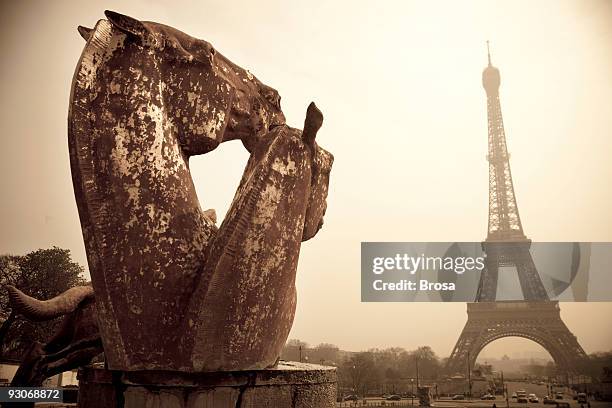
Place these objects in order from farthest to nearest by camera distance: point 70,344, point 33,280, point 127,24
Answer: point 33,280 < point 70,344 < point 127,24

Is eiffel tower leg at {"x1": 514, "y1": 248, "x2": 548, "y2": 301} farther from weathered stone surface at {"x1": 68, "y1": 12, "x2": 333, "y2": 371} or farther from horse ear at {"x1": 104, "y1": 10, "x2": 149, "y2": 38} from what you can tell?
horse ear at {"x1": 104, "y1": 10, "x2": 149, "y2": 38}

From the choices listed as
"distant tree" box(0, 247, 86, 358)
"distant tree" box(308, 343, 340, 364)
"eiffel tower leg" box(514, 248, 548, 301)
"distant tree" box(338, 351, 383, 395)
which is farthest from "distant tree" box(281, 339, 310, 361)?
"eiffel tower leg" box(514, 248, 548, 301)

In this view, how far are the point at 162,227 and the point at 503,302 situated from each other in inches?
793

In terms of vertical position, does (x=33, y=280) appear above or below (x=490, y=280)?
below

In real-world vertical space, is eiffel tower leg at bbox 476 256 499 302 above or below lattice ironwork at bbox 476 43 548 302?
below

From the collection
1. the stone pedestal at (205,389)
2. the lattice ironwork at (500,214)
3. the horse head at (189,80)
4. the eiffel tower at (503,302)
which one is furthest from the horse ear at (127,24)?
the lattice ironwork at (500,214)

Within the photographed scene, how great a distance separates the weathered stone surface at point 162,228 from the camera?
200cm

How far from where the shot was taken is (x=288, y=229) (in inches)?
87.8

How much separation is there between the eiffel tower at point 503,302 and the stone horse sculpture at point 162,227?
15.7 m

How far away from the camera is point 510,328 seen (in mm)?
19312

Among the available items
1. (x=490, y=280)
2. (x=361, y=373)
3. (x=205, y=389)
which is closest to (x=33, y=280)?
(x=361, y=373)

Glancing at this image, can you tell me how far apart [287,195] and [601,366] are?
49.0 feet

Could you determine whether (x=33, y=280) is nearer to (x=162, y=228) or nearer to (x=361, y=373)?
(x=361, y=373)

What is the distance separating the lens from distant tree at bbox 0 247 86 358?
442 inches
